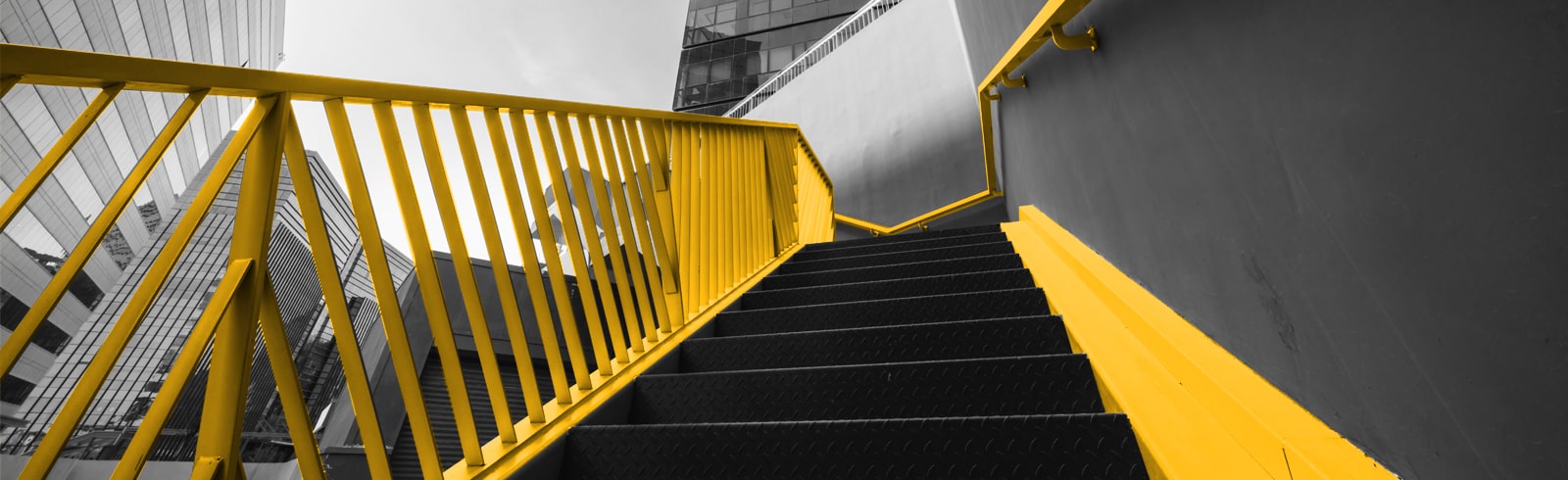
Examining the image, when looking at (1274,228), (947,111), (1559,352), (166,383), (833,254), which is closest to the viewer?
(1559,352)

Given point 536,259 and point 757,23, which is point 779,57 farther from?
point 536,259

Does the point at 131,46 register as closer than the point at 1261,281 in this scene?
No

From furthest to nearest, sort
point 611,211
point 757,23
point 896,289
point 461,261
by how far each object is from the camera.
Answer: point 757,23 → point 896,289 → point 611,211 → point 461,261

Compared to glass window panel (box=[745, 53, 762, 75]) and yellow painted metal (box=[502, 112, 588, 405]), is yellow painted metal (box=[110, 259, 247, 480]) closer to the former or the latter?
yellow painted metal (box=[502, 112, 588, 405])

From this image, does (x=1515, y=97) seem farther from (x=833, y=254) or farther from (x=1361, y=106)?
(x=833, y=254)

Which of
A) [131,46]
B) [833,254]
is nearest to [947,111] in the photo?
[833,254]

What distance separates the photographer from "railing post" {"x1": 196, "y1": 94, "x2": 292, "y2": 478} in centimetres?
71

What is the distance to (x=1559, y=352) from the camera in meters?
0.57

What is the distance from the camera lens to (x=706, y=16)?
1021 inches

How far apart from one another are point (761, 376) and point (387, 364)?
332 centimetres

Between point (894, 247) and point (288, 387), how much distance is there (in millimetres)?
3036

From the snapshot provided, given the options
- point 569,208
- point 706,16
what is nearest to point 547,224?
point 569,208

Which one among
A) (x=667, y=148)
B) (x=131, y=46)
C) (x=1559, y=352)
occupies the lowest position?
(x=1559, y=352)

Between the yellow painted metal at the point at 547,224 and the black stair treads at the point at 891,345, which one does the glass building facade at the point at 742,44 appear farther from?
the yellow painted metal at the point at 547,224
